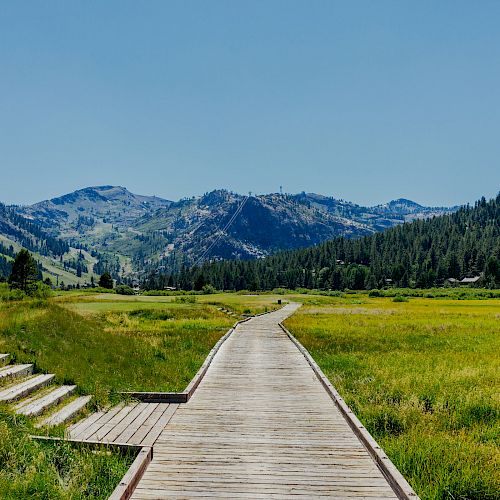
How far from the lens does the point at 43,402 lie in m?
9.84

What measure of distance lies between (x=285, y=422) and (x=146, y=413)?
3521 mm

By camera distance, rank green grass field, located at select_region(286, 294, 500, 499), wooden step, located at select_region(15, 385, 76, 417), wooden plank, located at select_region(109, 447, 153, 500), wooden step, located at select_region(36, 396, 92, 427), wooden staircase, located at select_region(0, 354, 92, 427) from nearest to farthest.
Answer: wooden plank, located at select_region(109, 447, 153, 500)
green grass field, located at select_region(286, 294, 500, 499)
wooden step, located at select_region(36, 396, 92, 427)
wooden step, located at select_region(15, 385, 76, 417)
wooden staircase, located at select_region(0, 354, 92, 427)

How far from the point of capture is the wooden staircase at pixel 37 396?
927cm

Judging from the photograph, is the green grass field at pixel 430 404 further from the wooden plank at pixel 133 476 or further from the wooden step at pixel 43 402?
the wooden step at pixel 43 402

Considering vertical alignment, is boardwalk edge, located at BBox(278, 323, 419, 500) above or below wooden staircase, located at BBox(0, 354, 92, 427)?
below

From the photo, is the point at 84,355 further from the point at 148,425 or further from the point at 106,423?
the point at 148,425

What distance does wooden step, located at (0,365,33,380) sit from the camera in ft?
34.7

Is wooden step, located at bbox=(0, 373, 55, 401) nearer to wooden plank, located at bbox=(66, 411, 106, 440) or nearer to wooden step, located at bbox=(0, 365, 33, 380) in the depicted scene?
wooden step, located at bbox=(0, 365, 33, 380)

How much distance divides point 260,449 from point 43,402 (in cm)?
533

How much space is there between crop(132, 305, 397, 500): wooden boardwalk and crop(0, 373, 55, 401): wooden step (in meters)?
3.60

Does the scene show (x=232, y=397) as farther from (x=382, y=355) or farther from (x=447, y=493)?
(x=382, y=355)

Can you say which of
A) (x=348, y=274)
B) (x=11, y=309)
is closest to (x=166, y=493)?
(x=11, y=309)

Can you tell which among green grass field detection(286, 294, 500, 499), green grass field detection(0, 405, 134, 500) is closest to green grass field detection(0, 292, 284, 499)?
green grass field detection(0, 405, 134, 500)

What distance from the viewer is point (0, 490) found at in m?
5.63
